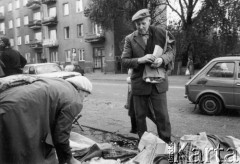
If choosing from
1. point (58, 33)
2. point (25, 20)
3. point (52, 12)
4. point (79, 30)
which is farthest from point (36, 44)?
point (79, 30)

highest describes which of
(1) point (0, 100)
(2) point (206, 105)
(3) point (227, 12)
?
(3) point (227, 12)

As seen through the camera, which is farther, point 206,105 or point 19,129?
point 206,105

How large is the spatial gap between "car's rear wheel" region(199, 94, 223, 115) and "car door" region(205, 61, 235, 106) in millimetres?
156

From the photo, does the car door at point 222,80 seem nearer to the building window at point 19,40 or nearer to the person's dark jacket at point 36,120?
the person's dark jacket at point 36,120

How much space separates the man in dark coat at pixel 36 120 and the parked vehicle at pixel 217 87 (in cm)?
503

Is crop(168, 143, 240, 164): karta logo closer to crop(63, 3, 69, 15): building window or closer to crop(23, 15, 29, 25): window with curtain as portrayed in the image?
Answer: crop(63, 3, 69, 15): building window

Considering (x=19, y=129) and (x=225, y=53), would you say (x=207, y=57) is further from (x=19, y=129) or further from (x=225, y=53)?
(x=19, y=129)

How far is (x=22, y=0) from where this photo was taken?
46.7m

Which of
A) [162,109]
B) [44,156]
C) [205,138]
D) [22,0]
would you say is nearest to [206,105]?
[162,109]

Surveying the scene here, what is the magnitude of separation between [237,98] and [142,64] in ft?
12.6

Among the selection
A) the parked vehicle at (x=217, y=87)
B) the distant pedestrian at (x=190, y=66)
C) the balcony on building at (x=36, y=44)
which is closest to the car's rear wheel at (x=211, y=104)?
the parked vehicle at (x=217, y=87)

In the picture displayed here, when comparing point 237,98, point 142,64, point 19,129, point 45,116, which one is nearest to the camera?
point 19,129

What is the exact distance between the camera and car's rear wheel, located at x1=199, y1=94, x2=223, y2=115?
7316mm

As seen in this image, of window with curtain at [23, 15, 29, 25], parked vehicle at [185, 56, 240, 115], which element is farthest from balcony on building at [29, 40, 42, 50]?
parked vehicle at [185, 56, 240, 115]
